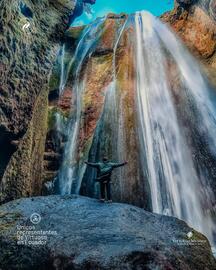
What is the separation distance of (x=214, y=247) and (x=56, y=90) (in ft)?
31.6

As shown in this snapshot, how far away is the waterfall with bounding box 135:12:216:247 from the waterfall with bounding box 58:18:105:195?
2596 mm

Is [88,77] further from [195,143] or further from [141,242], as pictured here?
[141,242]

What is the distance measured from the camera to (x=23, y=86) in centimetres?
1103

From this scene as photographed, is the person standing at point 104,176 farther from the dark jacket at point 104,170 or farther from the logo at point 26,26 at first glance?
the logo at point 26,26

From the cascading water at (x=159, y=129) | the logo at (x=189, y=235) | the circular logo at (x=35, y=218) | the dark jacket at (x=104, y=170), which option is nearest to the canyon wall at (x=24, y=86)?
the cascading water at (x=159, y=129)

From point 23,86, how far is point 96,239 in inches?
273

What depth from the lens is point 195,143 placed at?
11984mm

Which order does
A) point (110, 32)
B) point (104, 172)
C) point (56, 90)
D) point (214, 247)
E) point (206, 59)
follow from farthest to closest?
point (110, 32), point (56, 90), point (206, 59), point (214, 247), point (104, 172)

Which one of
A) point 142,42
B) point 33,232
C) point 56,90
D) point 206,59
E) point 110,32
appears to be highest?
point 110,32

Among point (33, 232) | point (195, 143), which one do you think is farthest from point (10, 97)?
point (195, 143)

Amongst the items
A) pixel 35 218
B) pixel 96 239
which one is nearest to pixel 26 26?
pixel 35 218

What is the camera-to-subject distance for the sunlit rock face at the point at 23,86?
10.0m

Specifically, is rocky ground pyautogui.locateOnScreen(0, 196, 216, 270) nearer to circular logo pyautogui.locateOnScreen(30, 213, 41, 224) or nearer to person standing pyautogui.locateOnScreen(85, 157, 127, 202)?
circular logo pyautogui.locateOnScreen(30, 213, 41, 224)

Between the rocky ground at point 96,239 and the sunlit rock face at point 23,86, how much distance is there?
3.29 meters
